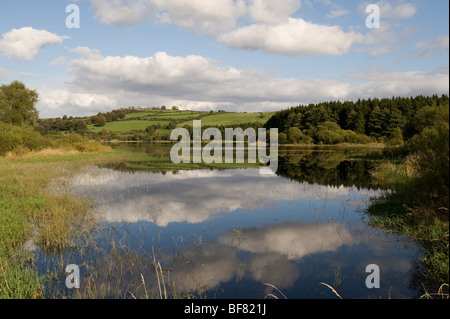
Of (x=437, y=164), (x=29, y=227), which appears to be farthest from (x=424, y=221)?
(x=29, y=227)

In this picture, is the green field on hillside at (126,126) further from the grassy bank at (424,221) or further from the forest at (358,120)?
the grassy bank at (424,221)

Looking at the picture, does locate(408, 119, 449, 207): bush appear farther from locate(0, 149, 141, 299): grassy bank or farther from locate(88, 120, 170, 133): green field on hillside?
locate(88, 120, 170, 133): green field on hillside

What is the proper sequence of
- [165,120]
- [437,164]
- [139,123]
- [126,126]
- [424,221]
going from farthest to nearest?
[165,120]
[139,123]
[126,126]
[424,221]
[437,164]

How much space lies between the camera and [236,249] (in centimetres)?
966

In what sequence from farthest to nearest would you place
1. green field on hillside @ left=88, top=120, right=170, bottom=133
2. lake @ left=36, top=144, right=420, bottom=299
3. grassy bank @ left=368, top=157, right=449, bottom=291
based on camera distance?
green field on hillside @ left=88, top=120, right=170, bottom=133 < grassy bank @ left=368, top=157, right=449, bottom=291 < lake @ left=36, top=144, right=420, bottom=299

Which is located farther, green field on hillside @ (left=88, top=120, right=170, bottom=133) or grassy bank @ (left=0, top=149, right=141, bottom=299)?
green field on hillside @ (left=88, top=120, right=170, bottom=133)

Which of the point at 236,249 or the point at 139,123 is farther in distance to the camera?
the point at 139,123

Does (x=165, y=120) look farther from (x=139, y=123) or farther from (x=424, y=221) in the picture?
(x=424, y=221)

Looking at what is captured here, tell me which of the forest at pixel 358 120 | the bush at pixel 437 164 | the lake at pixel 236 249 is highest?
the forest at pixel 358 120

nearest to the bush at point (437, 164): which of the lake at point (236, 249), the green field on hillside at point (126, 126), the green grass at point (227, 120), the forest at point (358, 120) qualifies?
the lake at point (236, 249)

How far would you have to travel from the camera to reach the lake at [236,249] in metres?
7.15

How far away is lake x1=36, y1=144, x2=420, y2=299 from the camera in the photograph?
281 inches

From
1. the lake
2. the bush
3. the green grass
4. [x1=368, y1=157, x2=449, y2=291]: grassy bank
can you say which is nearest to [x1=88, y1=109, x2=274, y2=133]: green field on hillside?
the green grass

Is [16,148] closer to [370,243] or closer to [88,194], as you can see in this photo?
[88,194]
